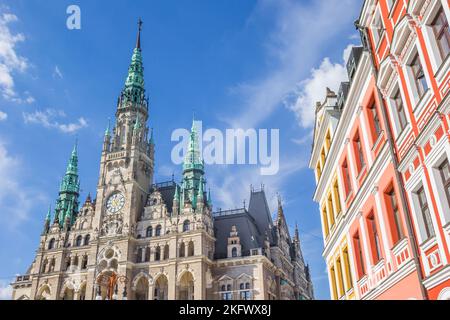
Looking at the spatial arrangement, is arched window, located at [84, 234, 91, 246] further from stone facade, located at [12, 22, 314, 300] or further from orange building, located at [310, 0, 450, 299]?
orange building, located at [310, 0, 450, 299]

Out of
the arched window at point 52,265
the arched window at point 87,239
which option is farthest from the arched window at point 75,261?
the arched window at point 52,265

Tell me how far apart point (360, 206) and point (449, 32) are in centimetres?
862

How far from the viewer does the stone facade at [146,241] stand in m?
56.8

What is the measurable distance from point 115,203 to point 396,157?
53.4 meters

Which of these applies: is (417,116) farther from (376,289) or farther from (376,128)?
(376,289)

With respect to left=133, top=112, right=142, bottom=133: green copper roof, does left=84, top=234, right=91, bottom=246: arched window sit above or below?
below

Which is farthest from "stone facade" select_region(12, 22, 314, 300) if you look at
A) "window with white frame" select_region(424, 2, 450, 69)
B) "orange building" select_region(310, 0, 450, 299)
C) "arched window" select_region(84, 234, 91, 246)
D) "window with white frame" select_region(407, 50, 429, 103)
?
"window with white frame" select_region(424, 2, 450, 69)

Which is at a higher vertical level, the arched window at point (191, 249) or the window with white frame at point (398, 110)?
the arched window at point (191, 249)

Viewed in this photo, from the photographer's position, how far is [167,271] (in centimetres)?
5681

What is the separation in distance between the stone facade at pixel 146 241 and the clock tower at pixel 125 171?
0.15 meters

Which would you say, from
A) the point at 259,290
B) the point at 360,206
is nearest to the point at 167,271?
the point at 259,290

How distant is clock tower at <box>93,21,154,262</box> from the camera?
61250 mm

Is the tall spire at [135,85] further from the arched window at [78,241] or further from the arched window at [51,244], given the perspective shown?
the arched window at [51,244]

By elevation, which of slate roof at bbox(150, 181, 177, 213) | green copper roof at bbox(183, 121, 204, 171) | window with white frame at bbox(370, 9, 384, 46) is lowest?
window with white frame at bbox(370, 9, 384, 46)
